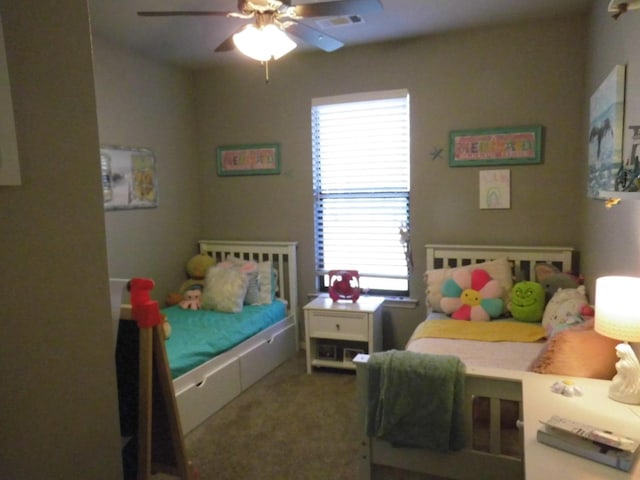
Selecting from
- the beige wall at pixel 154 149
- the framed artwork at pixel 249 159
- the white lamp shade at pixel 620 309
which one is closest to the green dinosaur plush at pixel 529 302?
the white lamp shade at pixel 620 309

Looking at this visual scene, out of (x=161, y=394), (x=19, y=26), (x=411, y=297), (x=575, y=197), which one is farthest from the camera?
(x=411, y=297)

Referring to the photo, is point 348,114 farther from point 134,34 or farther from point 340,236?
point 134,34

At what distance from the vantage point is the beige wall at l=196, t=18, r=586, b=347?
10.4 feet

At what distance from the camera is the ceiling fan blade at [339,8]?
2057mm

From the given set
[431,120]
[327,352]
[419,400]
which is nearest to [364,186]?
[431,120]

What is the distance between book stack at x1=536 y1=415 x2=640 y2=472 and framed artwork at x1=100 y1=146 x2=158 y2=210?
116 inches

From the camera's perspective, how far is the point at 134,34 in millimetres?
3195

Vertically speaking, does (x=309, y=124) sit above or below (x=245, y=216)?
above

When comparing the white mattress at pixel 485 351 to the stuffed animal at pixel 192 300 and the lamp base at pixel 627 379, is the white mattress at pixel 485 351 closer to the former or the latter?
the lamp base at pixel 627 379

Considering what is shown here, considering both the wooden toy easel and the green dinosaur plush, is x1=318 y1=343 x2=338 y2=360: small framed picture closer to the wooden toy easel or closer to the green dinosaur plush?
the green dinosaur plush

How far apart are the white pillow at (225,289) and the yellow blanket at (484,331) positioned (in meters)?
1.43

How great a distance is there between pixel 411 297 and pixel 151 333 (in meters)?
Answer: 2.43

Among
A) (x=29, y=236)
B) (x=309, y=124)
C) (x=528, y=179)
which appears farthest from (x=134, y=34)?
(x=528, y=179)

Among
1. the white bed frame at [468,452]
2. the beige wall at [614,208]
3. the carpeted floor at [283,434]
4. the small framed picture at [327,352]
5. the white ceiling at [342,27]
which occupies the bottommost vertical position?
the carpeted floor at [283,434]
